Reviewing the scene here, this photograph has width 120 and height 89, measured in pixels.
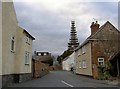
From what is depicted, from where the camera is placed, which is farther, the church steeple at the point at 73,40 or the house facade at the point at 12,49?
the church steeple at the point at 73,40

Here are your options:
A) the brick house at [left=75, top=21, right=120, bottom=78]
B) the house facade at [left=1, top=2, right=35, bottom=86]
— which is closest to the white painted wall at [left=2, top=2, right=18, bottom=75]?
the house facade at [left=1, top=2, right=35, bottom=86]

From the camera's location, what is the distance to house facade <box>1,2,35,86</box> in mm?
22056

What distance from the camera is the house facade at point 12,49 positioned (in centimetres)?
2206

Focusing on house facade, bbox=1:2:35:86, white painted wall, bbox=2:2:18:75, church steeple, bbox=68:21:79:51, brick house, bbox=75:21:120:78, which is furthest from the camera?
church steeple, bbox=68:21:79:51

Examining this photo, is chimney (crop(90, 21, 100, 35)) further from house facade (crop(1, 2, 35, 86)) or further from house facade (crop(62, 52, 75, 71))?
house facade (crop(62, 52, 75, 71))

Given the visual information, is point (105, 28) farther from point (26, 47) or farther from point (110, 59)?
point (26, 47)

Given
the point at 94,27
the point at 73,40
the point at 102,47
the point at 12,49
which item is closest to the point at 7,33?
the point at 12,49

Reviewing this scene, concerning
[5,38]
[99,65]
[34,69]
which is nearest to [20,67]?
[5,38]

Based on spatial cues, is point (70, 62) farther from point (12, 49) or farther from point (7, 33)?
point (7, 33)

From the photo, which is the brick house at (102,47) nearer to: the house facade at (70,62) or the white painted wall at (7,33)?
the white painted wall at (7,33)

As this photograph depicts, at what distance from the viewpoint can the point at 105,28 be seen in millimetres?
38875

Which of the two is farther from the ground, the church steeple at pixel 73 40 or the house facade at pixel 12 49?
the church steeple at pixel 73 40

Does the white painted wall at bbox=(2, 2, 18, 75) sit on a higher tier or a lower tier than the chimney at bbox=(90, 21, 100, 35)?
lower

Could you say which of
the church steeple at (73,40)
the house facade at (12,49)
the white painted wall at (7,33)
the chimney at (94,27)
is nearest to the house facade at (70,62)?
the chimney at (94,27)
